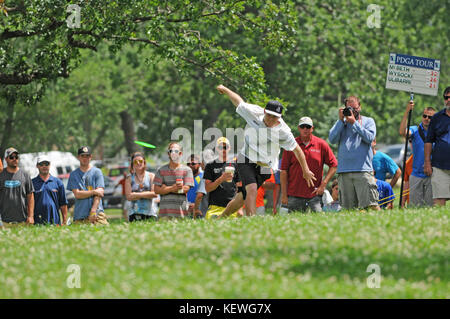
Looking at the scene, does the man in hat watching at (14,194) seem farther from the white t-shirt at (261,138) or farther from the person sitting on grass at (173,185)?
the white t-shirt at (261,138)

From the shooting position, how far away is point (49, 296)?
7.73 meters

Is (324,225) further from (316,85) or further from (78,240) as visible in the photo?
(316,85)

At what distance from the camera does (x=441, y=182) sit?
14.2 m

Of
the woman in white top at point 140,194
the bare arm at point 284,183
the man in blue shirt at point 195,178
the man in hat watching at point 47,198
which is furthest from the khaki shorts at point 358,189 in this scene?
the man in hat watching at point 47,198

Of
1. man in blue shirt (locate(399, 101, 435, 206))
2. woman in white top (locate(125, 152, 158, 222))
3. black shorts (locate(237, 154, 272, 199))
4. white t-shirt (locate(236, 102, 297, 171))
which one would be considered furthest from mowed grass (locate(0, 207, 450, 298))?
woman in white top (locate(125, 152, 158, 222))

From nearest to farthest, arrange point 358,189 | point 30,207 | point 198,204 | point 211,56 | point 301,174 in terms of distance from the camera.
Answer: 1. point 358,189
2. point 301,174
3. point 30,207
4. point 198,204
5. point 211,56

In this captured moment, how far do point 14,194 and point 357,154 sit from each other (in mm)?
6858

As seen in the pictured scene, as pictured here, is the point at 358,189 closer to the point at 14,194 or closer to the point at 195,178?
the point at 195,178


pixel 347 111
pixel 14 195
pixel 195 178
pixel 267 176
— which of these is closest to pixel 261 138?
pixel 267 176

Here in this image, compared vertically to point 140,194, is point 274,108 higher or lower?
higher

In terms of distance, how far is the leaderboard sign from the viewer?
15.2m

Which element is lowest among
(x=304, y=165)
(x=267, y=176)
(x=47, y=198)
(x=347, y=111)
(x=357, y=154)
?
(x=47, y=198)

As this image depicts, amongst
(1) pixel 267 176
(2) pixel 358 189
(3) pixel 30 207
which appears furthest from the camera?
(3) pixel 30 207

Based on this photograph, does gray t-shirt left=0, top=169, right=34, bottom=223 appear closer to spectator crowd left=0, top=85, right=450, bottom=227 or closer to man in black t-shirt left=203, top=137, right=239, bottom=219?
spectator crowd left=0, top=85, right=450, bottom=227
